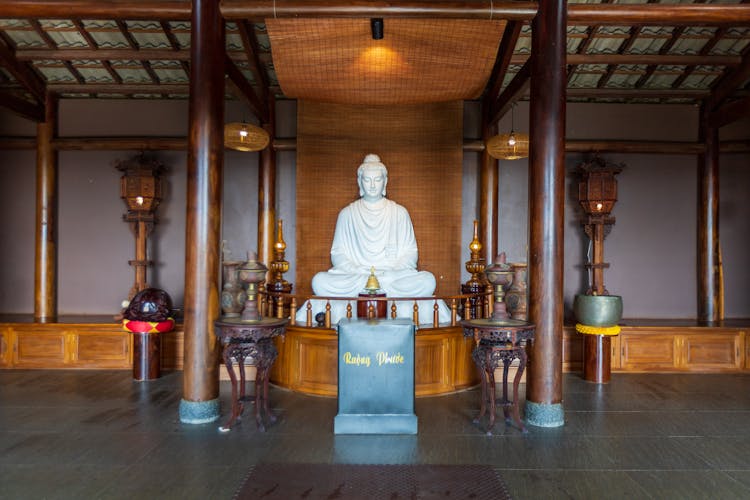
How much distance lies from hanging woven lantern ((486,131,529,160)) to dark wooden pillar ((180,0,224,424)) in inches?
112

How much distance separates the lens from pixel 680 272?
278 inches

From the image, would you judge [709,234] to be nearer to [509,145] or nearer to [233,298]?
[509,145]

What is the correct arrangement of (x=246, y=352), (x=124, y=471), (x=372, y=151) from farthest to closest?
(x=372, y=151) < (x=246, y=352) < (x=124, y=471)

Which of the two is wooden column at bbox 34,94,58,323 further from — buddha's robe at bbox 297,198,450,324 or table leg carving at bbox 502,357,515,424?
table leg carving at bbox 502,357,515,424

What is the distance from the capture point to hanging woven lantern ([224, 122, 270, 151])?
5.12 meters

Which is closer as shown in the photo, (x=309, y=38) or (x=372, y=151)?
(x=309, y=38)

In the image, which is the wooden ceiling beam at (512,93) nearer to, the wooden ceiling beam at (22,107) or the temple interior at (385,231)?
the temple interior at (385,231)

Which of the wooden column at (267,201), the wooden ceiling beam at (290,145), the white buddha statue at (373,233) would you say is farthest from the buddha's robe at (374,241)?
the wooden ceiling beam at (290,145)

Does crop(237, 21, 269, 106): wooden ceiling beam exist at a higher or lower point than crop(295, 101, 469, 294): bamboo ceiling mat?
higher

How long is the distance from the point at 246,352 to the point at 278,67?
119 inches

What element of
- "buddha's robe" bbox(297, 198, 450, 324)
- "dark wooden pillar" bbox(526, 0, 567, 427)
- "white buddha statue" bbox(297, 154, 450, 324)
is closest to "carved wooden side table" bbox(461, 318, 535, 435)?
"dark wooden pillar" bbox(526, 0, 567, 427)

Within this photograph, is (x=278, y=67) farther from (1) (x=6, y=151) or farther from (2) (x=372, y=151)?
(1) (x=6, y=151)

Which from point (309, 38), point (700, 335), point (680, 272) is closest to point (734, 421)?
point (700, 335)

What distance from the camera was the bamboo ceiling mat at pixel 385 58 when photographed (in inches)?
180
